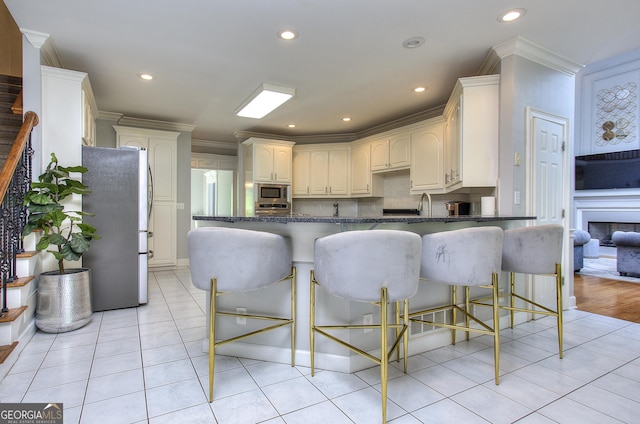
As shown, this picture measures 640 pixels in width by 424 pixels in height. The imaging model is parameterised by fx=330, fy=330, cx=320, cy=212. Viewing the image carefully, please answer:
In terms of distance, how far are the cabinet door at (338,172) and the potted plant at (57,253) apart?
3.91m

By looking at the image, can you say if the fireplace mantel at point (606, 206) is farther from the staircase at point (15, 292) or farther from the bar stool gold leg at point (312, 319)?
the staircase at point (15, 292)

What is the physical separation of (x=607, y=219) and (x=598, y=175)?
38.9 inches

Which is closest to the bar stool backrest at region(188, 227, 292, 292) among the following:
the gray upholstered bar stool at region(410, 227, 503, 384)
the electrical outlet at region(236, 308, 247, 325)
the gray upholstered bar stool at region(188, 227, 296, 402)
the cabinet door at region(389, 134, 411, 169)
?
the gray upholstered bar stool at region(188, 227, 296, 402)

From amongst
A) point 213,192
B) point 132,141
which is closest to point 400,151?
point 132,141

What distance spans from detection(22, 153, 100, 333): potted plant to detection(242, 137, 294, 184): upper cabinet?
300cm

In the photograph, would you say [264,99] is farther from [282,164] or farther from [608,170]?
[608,170]

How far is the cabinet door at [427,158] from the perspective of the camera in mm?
A: 4398

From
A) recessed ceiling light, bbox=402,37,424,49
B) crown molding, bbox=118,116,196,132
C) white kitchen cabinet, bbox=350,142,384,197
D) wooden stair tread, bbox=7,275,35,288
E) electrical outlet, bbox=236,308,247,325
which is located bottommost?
electrical outlet, bbox=236,308,247,325

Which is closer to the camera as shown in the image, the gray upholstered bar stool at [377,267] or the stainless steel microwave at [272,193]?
the gray upholstered bar stool at [377,267]

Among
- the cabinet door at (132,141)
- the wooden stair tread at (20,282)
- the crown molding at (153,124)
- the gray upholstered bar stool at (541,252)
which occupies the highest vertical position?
the crown molding at (153,124)

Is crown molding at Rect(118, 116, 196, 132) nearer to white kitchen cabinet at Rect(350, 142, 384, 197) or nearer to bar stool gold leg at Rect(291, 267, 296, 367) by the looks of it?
white kitchen cabinet at Rect(350, 142, 384, 197)

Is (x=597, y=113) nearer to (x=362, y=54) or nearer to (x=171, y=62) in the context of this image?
(x=362, y=54)

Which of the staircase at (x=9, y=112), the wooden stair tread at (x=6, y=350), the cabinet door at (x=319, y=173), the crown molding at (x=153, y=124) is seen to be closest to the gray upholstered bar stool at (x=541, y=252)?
the wooden stair tread at (x=6, y=350)

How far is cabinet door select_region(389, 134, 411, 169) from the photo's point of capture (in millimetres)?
4879
